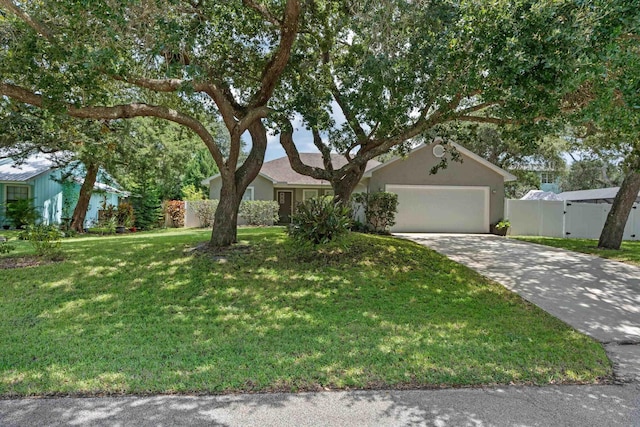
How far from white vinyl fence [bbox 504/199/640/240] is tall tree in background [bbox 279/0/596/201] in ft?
30.1

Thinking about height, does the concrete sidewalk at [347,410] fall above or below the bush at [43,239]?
below

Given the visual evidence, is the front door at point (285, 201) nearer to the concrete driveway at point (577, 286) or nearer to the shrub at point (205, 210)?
the shrub at point (205, 210)

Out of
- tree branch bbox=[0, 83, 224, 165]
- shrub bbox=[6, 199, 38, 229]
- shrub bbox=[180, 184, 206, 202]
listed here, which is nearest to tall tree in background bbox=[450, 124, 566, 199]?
shrub bbox=[180, 184, 206, 202]

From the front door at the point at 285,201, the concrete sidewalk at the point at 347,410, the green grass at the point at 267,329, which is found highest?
the front door at the point at 285,201

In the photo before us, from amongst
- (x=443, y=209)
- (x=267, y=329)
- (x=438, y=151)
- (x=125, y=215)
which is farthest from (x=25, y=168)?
(x=443, y=209)

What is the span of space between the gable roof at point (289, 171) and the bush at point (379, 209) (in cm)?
458

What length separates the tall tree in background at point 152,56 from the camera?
6547mm

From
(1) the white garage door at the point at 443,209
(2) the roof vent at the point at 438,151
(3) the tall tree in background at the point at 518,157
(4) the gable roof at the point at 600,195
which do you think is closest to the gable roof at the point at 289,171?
(1) the white garage door at the point at 443,209

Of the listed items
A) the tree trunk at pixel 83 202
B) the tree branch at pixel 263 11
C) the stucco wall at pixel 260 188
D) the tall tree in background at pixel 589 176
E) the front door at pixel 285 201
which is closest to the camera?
the tree branch at pixel 263 11

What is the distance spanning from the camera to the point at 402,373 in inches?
160

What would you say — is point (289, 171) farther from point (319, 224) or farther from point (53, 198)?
point (319, 224)

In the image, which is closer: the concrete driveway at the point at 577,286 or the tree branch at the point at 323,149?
the concrete driveway at the point at 577,286

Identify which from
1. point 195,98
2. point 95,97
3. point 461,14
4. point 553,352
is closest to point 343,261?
point 553,352

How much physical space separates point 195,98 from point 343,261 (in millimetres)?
7193
